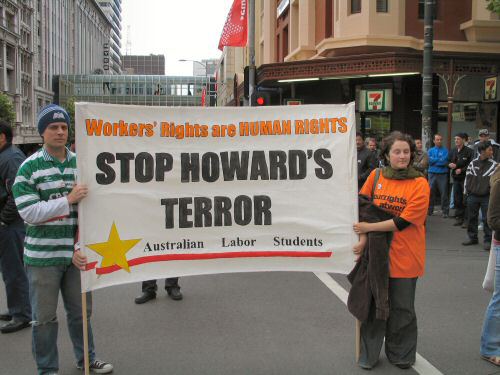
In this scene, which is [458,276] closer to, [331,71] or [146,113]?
[146,113]

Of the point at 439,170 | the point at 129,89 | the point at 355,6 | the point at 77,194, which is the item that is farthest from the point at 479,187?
the point at 129,89

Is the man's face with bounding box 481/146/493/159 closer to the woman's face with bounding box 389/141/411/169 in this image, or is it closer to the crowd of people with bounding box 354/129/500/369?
the crowd of people with bounding box 354/129/500/369

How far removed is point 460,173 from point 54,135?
1003cm

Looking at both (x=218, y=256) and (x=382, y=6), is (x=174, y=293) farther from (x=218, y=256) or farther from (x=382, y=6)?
(x=382, y=6)

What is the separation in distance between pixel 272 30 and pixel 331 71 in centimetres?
1296

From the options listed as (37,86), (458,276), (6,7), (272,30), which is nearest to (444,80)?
(458,276)

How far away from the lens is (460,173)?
1167 cm

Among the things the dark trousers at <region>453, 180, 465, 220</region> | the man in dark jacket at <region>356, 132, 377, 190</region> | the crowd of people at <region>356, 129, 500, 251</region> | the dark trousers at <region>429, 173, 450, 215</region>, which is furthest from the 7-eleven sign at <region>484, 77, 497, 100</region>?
the man in dark jacket at <region>356, 132, 377, 190</region>

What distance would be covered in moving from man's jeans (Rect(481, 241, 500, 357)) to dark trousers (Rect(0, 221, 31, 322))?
13.7 ft

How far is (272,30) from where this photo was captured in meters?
29.1

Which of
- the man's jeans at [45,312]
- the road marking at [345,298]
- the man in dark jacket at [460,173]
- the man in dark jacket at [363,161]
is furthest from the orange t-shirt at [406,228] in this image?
the man in dark jacket at [460,173]

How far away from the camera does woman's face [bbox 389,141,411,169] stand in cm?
397

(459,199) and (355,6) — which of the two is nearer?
(459,199)

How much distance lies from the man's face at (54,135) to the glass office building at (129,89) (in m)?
101
